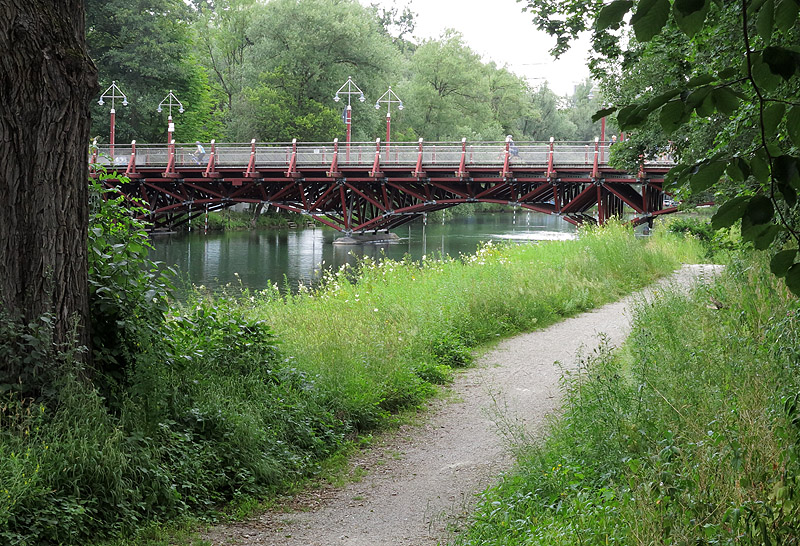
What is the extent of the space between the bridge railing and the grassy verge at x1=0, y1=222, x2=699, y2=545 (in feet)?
69.4

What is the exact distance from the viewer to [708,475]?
3.26m

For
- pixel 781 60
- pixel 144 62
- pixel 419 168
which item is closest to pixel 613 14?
pixel 781 60

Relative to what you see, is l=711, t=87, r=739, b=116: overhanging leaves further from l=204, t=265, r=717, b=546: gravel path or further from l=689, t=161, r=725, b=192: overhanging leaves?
l=204, t=265, r=717, b=546: gravel path

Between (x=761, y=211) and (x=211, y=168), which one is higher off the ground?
(x=211, y=168)

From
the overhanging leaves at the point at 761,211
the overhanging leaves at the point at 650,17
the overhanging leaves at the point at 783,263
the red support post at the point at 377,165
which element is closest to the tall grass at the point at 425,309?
the overhanging leaves at the point at 783,263

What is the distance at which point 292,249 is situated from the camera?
37531 millimetres

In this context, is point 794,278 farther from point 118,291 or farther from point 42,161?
point 118,291

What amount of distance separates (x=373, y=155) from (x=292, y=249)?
239 inches

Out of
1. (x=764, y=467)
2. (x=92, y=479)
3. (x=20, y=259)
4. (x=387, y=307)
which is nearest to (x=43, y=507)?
(x=92, y=479)

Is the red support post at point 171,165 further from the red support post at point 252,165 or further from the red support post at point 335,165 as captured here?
the red support post at point 335,165

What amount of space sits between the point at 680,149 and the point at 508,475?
954cm

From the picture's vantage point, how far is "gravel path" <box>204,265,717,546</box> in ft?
14.4

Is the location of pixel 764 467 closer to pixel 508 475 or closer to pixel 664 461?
pixel 664 461

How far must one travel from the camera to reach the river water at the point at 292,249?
89.9 ft
